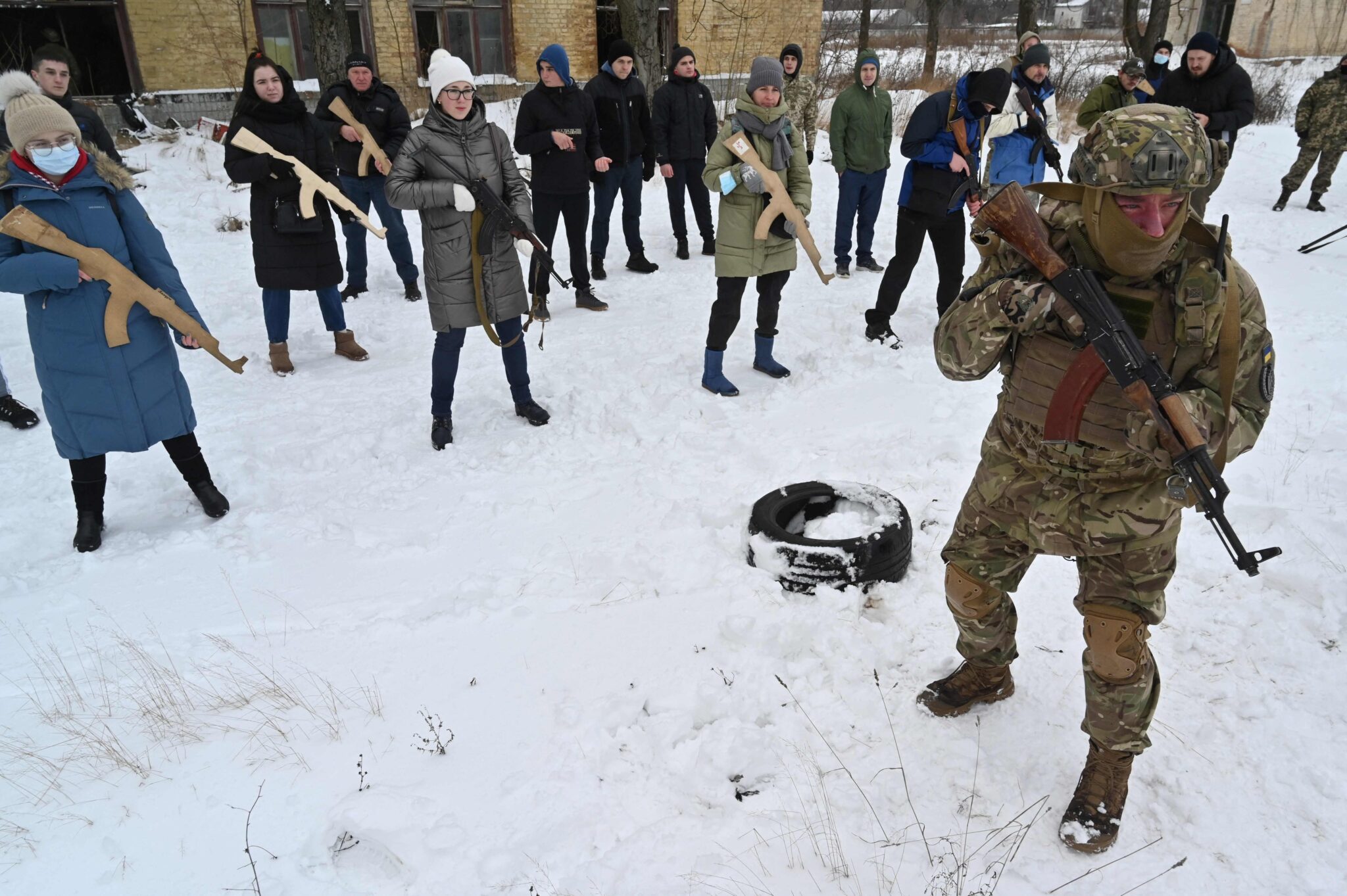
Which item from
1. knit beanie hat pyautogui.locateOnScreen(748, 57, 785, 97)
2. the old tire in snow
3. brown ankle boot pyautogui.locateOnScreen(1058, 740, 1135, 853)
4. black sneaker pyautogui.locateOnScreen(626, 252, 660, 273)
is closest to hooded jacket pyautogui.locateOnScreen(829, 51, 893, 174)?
black sneaker pyautogui.locateOnScreen(626, 252, 660, 273)

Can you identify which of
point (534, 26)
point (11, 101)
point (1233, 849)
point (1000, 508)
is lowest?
point (1233, 849)

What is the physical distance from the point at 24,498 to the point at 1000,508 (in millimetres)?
5018

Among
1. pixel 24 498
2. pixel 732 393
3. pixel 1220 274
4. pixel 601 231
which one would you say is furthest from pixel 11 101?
pixel 601 231

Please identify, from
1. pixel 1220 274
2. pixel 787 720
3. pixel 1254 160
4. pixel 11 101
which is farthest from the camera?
pixel 1254 160

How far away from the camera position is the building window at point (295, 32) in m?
13.5

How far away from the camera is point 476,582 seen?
3572 millimetres

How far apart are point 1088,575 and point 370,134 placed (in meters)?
6.70

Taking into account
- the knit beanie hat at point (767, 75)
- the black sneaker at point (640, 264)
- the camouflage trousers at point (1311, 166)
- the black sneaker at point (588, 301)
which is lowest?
the black sneaker at point (588, 301)

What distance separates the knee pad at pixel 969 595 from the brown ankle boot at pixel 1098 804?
47 centimetres

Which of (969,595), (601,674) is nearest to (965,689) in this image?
(969,595)

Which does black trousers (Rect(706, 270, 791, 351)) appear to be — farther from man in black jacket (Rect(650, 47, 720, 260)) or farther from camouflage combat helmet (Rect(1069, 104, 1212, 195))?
camouflage combat helmet (Rect(1069, 104, 1212, 195))

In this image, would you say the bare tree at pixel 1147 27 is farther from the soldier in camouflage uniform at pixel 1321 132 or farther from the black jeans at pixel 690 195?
the black jeans at pixel 690 195

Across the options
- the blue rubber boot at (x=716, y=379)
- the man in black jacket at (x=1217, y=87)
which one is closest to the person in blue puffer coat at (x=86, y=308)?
the blue rubber boot at (x=716, y=379)

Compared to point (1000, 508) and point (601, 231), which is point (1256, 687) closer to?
point (1000, 508)
